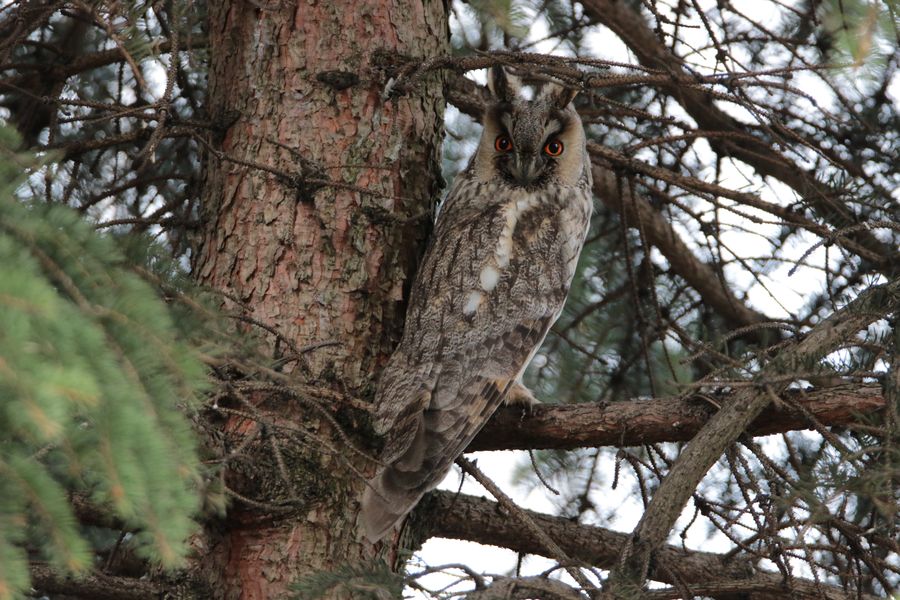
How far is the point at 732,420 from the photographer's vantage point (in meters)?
2.44

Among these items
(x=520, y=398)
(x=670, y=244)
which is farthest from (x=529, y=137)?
(x=520, y=398)

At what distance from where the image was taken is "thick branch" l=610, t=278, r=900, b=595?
2.35 metres

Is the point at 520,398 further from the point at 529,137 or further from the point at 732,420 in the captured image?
the point at 529,137

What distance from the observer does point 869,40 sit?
1973 mm

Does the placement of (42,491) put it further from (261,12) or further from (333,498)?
(261,12)

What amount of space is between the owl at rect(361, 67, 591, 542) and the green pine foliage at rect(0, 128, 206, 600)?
1.24 meters

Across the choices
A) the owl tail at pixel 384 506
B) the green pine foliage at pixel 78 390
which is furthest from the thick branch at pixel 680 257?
the green pine foliage at pixel 78 390

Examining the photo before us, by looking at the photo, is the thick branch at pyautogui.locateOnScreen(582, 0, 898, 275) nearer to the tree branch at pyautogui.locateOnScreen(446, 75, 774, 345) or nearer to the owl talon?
the tree branch at pyautogui.locateOnScreen(446, 75, 774, 345)

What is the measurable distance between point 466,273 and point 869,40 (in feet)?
4.99

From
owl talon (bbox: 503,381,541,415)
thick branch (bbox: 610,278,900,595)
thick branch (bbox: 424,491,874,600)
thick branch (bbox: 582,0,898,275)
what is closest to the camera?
thick branch (bbox: 610,278,900,595)

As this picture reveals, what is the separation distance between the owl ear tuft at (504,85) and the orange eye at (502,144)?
0.45 feet

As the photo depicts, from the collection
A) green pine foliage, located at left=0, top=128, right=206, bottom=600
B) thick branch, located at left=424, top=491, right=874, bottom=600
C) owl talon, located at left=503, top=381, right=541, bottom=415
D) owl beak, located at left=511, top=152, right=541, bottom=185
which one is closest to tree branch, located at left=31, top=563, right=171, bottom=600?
thick branch, located at left=424, top=491, right=874, bottom=600

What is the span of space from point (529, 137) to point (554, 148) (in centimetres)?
20

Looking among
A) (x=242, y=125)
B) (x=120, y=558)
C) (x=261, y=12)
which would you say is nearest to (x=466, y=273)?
(x=242, y=125)
